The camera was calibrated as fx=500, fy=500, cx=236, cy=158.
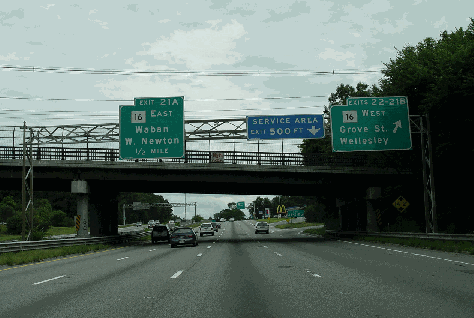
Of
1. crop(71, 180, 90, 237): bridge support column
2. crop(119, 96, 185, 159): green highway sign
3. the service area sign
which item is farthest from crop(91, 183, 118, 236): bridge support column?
the service area sign

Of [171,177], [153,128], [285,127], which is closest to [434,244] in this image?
[285,127]

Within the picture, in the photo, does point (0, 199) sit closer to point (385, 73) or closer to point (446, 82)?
point (385, 73)

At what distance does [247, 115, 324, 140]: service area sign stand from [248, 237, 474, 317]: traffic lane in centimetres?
1731

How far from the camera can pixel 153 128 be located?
34.1m

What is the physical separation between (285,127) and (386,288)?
75.9ft

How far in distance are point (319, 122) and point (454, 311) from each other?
A: 86.6 ft

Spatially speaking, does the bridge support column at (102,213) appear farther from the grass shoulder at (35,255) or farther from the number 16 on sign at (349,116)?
the number 16 on sign at (349,116)

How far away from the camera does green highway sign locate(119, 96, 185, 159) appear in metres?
33.9

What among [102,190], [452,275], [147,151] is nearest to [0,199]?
[102,190]

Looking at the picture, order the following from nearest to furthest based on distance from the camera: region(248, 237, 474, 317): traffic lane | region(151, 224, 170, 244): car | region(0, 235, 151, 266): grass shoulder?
region(248, 237, 474, 317): traffic lane → region(0, 235, 151, 266): grass shoulder → region(151, 224, 170, 244): car

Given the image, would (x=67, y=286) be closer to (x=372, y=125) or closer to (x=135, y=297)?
(x=135, y=297)

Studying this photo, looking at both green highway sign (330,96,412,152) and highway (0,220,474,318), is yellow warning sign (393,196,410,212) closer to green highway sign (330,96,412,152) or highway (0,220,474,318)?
green highway sign (330,96,412,152)

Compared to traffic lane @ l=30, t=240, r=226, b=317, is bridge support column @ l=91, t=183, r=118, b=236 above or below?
above

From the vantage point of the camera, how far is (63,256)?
2694 cm
